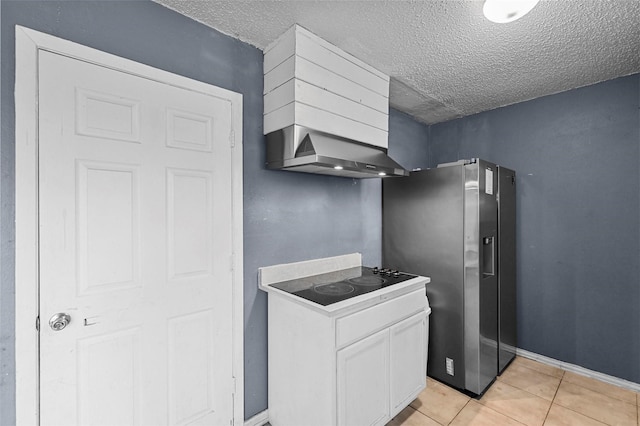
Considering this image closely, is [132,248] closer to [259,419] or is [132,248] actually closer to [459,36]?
[259,419]

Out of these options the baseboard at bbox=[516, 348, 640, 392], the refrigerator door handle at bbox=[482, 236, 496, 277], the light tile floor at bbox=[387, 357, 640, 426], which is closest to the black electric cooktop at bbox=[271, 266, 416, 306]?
the refrigerator door handle at bbox=[482, 236, 496, 277]

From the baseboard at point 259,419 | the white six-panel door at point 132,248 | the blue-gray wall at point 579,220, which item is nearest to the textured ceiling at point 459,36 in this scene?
the blue-gray wall at point 579,220

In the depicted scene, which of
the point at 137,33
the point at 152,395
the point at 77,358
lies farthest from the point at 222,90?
the point at 152,395

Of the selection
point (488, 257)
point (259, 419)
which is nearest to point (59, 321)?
point (259, 419)

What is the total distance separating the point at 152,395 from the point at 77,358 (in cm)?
41

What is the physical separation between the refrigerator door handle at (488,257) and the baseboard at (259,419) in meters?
1.87

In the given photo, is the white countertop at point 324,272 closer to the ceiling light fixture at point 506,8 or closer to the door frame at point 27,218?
the door frame at point 27,218

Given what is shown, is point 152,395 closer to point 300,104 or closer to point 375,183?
point 300,104

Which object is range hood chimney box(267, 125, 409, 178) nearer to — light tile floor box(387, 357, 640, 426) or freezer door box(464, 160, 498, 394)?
freezer door box(464, 160, 498, 394)

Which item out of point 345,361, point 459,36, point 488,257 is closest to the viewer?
point 345,361

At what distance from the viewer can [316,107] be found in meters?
1.77

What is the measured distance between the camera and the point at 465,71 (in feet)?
7.21

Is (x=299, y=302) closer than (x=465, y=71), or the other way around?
(x=299, y=302)

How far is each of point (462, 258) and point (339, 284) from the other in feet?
3.34
